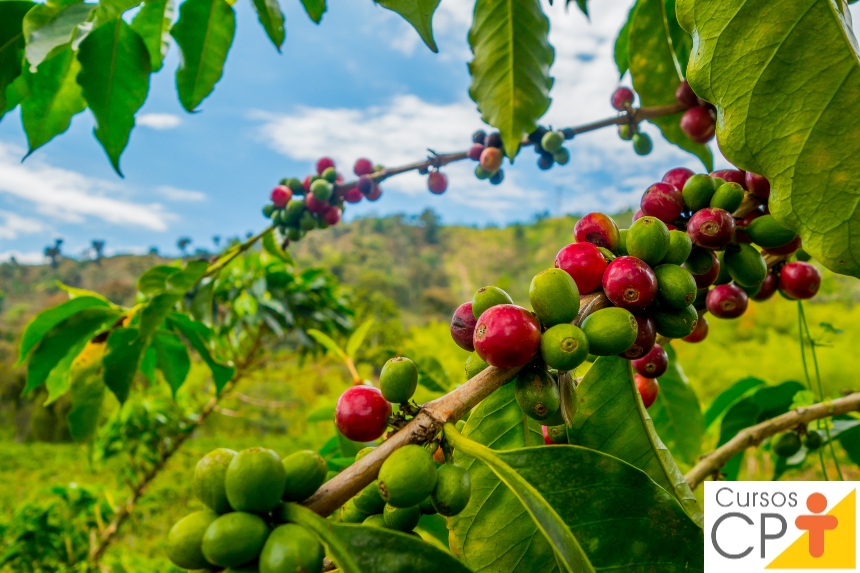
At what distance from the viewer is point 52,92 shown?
98 centimetres

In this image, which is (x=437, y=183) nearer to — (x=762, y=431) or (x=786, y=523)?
(x=762, y=431)

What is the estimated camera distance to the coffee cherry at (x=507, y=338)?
453mm

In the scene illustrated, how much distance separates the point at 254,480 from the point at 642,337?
1.30ft

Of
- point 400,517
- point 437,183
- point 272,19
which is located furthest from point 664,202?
point 437,183

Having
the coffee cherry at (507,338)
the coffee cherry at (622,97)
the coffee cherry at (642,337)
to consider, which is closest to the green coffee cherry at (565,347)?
the coffee cherry at (507,338)

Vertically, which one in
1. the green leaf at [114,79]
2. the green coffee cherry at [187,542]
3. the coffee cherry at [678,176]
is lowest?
the green coffee cherry at [187,542]

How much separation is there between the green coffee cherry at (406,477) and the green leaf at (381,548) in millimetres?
25

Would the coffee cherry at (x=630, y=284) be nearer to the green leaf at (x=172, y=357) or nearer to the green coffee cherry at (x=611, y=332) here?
the green coffee cherry at (x=611, y=332)

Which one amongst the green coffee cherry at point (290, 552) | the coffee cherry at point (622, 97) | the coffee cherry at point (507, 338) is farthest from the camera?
the coffee cherry at point (622, 97)

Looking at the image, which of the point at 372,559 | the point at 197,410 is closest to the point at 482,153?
the point at 372,559

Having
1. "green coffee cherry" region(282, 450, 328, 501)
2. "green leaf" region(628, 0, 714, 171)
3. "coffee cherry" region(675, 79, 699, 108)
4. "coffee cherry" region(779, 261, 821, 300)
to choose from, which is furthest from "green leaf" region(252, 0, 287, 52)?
"coffee cherry" region(779, 261, 821, 300)

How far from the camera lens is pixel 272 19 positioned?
1036 mm

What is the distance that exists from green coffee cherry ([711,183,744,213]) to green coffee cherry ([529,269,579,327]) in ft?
0.97

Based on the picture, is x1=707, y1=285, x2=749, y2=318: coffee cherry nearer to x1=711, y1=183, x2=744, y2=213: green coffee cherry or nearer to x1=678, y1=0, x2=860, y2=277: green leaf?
x1=711, y1=183, x2=744, y2=213: green coffee cherry
